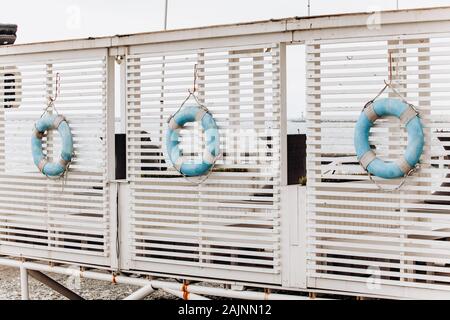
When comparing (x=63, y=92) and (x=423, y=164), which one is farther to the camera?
(x=63, y=92)

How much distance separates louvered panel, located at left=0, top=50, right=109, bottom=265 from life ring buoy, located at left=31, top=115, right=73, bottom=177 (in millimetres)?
86

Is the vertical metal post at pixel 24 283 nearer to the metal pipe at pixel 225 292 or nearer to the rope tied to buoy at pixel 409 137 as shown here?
the metal pipe at pixel 225 292

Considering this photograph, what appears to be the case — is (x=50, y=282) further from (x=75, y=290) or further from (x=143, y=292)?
(x=75, y=290)

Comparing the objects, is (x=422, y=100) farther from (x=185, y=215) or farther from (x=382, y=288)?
(x=185, y=215)

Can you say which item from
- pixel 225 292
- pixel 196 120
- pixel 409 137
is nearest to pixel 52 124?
pixel 196 120

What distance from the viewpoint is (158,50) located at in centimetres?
855

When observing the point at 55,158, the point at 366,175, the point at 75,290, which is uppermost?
the point at 55,158

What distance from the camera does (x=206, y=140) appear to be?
8.07m

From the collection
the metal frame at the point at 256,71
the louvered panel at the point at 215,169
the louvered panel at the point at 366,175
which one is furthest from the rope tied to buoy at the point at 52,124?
the louvered panel at the point at 366,175

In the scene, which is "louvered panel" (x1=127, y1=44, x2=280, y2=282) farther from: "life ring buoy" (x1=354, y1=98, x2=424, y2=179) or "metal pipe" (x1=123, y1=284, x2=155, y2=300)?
"life ring buoy" (x1=354, y1=98, x2=424, y2=179)

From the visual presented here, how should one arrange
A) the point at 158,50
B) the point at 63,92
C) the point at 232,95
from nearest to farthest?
1. the point at 232,95
2. the point at 158,50
3. the point at 63,92

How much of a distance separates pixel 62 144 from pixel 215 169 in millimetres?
2260
